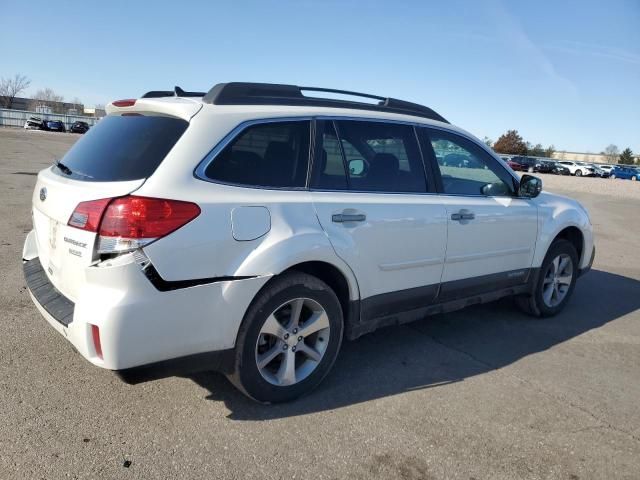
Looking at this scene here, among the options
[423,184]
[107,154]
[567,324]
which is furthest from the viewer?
[567,324]

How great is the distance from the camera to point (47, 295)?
3.05m

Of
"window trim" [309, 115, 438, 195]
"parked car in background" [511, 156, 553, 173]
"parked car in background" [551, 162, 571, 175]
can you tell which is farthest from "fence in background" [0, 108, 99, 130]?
"window trim" [309, 115, 438, 195]

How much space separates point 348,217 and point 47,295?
184 cm

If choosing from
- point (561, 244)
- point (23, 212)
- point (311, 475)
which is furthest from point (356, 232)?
point (23, 212)

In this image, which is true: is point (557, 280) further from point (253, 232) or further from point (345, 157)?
point (253, 232)

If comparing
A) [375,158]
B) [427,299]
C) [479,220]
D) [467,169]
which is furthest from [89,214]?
[467,169]

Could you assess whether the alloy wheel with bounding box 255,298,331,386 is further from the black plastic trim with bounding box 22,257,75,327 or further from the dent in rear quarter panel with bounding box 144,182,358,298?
the black plastic trim with bounding box 22,257,75,327

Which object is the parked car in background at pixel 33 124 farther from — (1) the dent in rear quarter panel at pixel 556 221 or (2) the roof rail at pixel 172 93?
(1) the dent in rear quarter panel at pixel 556 221

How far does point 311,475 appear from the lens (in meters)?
2.59

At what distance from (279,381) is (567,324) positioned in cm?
333

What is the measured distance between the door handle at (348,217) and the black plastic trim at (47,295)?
156 centimetres

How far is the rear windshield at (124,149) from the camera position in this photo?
2.81 meters

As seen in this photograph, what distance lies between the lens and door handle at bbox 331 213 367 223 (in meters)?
3.27

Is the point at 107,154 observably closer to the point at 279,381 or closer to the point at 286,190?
the point at 286,190
